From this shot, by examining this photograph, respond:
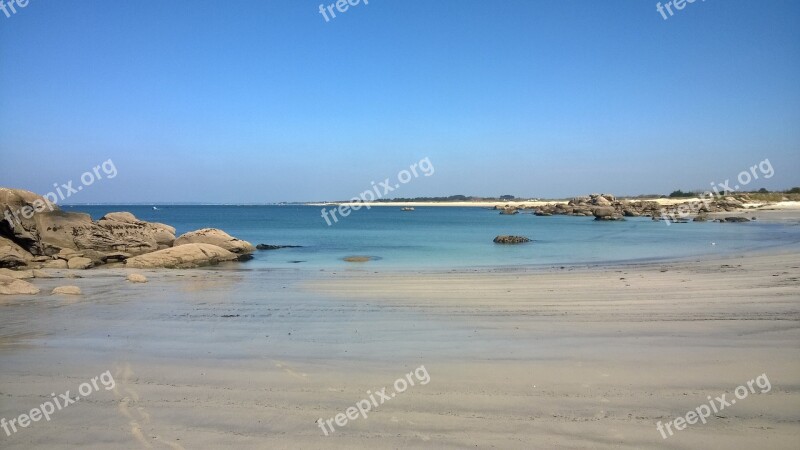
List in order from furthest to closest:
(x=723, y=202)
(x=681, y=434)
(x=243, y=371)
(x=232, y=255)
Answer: (x=723, y=202) < (x=232, y=255) < (x=243, y=371) < (x=681, y=434)

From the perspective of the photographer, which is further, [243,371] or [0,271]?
[0,271]

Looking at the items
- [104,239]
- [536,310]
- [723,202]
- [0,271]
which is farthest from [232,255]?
[723,202]

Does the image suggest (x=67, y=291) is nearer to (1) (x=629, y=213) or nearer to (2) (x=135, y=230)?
(2) (x=135, y=230)

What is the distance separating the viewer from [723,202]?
74.1 meters

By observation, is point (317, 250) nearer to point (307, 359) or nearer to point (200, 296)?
point (200, 296)

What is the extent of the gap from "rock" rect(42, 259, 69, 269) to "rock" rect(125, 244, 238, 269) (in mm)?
2137

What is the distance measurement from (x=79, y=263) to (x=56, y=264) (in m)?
0.77

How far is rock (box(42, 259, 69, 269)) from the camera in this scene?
19250 millimetres

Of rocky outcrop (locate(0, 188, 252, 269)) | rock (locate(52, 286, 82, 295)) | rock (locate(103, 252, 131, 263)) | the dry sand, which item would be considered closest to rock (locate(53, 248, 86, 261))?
rocky outcrop (locate(0, 188, 252, 269))

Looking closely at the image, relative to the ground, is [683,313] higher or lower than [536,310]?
lower

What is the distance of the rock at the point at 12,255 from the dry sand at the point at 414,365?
6.87 meters

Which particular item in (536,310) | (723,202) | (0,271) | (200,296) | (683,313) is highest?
(0,271)

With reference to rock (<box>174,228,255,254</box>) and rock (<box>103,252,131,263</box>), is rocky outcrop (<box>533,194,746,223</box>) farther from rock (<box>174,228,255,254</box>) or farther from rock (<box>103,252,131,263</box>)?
rock (<box>103,252,131,263</box>)

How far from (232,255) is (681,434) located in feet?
72.9
